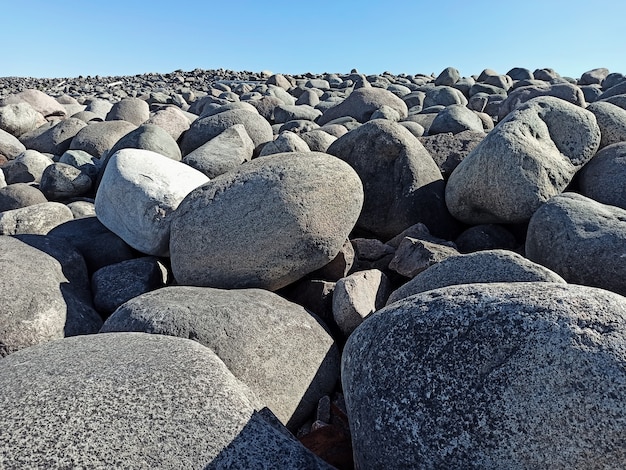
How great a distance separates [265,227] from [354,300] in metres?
0.69

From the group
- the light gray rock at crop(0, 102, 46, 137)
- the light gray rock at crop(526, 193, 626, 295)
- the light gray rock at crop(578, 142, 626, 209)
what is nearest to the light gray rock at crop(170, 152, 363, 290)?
the light gray rock at crop(526, 193, 626, 295)

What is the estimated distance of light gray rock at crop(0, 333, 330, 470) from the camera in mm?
1684

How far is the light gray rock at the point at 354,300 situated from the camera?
3.02m

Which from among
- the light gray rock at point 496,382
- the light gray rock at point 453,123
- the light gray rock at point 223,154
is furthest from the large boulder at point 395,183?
the light gray rock at point 496,382

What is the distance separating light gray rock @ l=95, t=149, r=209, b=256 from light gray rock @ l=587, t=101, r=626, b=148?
339 cm

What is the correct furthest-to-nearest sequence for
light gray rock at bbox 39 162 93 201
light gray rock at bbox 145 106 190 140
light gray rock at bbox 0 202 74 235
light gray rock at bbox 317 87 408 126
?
1. light gray rock at bbox 317 87 408 126
2. light gray rock at bbox 145 106 190 140
3. light gray rock at bbox 39 162 93 201
4. light gray rock at bbox 0 202 74 235

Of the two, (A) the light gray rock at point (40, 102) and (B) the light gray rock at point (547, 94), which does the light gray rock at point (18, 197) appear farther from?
(A) the light gray rock at point (40, 102)

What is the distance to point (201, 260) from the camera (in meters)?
3.30

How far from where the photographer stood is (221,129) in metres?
6.45

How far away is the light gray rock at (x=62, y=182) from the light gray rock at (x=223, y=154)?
1067 millimetres

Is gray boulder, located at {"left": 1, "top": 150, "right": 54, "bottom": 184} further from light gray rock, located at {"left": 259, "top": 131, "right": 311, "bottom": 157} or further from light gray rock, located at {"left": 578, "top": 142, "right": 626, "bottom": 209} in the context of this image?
light gray rock, located at {"left": 578, "top": 142, "right": 626, "bottom": 209}

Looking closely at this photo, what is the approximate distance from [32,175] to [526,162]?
16.9ft

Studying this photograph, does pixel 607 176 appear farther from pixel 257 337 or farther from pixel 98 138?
pixel 98 138

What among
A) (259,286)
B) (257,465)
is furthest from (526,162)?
(257,465)
